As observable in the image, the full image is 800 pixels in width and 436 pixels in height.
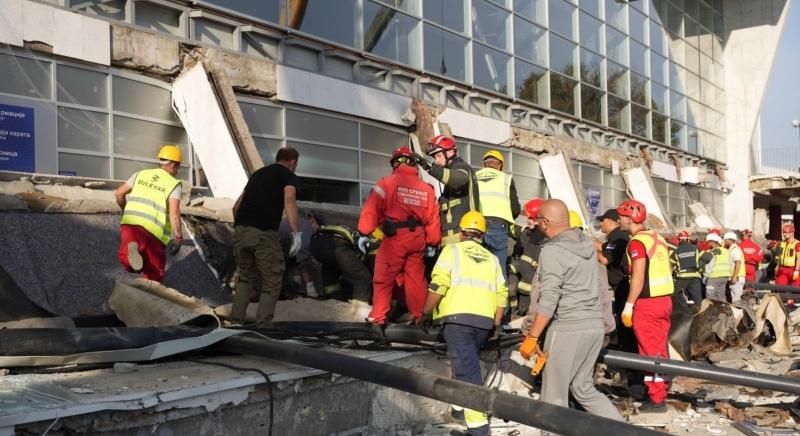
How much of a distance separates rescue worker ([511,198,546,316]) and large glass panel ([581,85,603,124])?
1429cm

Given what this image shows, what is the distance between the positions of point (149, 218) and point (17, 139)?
11.4 ft

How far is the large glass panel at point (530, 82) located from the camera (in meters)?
19.1

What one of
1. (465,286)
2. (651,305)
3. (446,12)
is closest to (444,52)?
(446,12)

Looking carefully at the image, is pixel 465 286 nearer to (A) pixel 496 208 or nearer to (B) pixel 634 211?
(A) pixel 496 208

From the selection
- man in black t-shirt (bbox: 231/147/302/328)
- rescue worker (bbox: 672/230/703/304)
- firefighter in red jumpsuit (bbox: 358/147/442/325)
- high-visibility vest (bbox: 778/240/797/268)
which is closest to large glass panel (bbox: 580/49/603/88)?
high-visibility vest (bbox: 778/240/797/268)

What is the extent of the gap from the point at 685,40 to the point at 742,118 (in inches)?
211

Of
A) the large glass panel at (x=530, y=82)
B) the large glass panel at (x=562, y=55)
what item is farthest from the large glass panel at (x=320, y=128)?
the large glass panel at (x=562, y=55)

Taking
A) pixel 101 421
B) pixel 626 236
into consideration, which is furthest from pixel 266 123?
pixel 101 421

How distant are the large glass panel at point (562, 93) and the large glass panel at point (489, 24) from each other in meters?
2.52

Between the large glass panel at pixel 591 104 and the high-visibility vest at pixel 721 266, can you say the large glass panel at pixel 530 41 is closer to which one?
the large glass panel at pixel 591 104

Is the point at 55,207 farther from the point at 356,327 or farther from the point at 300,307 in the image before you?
the point at 356,327

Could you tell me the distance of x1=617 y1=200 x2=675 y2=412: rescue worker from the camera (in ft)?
23.0

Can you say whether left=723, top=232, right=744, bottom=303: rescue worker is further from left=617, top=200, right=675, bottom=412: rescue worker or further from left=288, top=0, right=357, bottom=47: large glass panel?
left=288, top=0, right=357, bottom=47: large glass panel

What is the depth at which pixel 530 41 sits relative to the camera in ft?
64.8
